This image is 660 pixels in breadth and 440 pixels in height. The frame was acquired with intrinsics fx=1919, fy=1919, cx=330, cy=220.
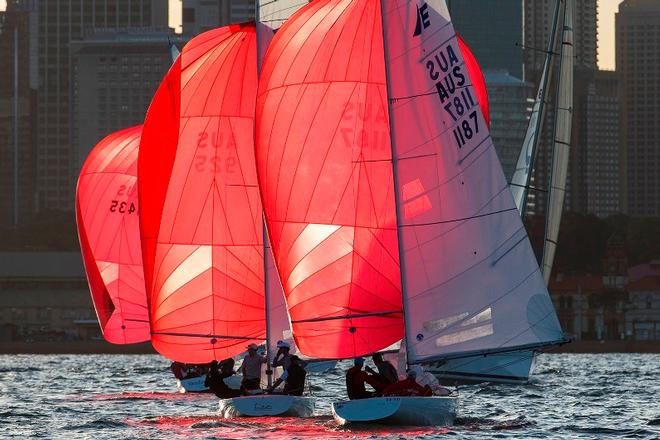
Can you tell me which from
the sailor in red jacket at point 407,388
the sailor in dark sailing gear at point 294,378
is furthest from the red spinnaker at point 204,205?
the sailor in red jacket at point 407,388

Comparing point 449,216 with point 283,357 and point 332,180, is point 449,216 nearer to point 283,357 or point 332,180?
point 332,180

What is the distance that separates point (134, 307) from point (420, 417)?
73.8 ft

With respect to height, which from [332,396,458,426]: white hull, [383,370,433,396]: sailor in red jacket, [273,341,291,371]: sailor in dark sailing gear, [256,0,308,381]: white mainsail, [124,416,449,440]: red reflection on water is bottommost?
[124,416,449,440]: red reflection on water

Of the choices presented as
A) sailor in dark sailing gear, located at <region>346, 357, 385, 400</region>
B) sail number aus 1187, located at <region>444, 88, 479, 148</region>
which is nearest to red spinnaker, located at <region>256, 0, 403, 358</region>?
sailor in dark sailing gear, located at <region>346, 357, 385, 400</region>

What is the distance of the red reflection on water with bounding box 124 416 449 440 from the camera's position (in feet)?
108

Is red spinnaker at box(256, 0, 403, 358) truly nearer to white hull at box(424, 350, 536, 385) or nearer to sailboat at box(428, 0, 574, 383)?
white hull at box(424, 350, 536, 385)

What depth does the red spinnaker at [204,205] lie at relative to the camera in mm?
41500

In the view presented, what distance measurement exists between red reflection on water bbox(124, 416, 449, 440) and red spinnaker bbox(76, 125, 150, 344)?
14607 mm

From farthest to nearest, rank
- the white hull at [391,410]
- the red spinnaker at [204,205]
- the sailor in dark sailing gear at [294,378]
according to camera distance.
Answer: the red spinnaker at [204,205], the sailor in dark sailing gear at [294,378], the white hull at [391,410]

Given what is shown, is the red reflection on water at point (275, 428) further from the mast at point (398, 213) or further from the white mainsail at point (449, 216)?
the white mainsail at point (449, 216)

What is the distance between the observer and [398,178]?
34875mm

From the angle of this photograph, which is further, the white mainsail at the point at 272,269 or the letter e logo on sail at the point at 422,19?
the white mainsail at the point at 272,269

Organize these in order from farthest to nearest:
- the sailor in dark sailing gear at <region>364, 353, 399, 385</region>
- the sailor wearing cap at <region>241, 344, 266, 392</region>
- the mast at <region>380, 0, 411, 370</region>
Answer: the sailor wearing cap at <region>241, 344, 266, 392</region> → the mast at <region>380, 0, 411, 370</region> → the sailor in dark sailing gear at <region>364, 353, 399, 385</region>

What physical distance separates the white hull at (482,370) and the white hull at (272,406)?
12051 mm
